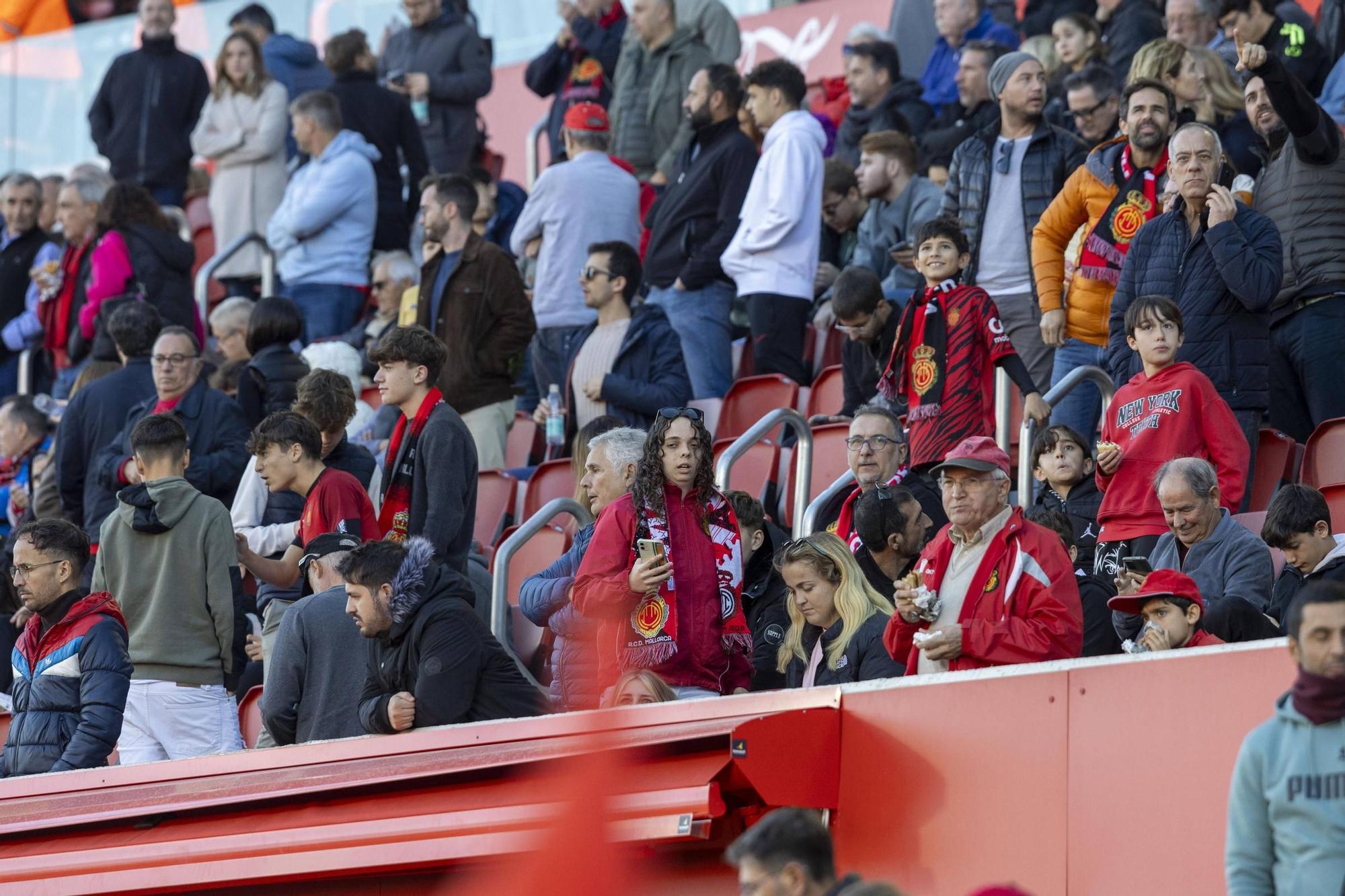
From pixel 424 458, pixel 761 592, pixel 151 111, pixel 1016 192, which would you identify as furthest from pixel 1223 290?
pixel 151 111

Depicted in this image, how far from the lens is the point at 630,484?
7461 millimetres

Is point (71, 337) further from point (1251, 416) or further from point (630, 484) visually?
point (1251, 416)

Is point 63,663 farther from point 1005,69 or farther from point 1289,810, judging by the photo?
point 1005,69

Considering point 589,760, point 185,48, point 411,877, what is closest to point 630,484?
point 411,877

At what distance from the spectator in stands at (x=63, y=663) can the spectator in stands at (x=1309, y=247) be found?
4477mm

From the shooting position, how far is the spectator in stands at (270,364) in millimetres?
9797

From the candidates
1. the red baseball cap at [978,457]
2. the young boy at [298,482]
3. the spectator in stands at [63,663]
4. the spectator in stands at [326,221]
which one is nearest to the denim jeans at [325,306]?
the spectator in stands at [326,221]

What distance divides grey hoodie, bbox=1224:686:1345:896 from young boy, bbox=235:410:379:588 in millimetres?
4150

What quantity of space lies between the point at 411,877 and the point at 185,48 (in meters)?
12.8

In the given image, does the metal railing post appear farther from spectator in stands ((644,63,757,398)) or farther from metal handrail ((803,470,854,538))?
spectator in stands ((644,63,757,398))

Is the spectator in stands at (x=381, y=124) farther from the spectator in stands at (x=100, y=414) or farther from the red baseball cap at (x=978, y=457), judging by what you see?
the red baseball cap at (x=978, y=457)

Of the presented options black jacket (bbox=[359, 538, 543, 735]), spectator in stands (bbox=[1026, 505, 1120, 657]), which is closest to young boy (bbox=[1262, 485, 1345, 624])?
spectator in stands (bbox=[1026, 505, 1120, 657])

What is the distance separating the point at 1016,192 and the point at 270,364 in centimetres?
338

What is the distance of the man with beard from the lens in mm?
9680
